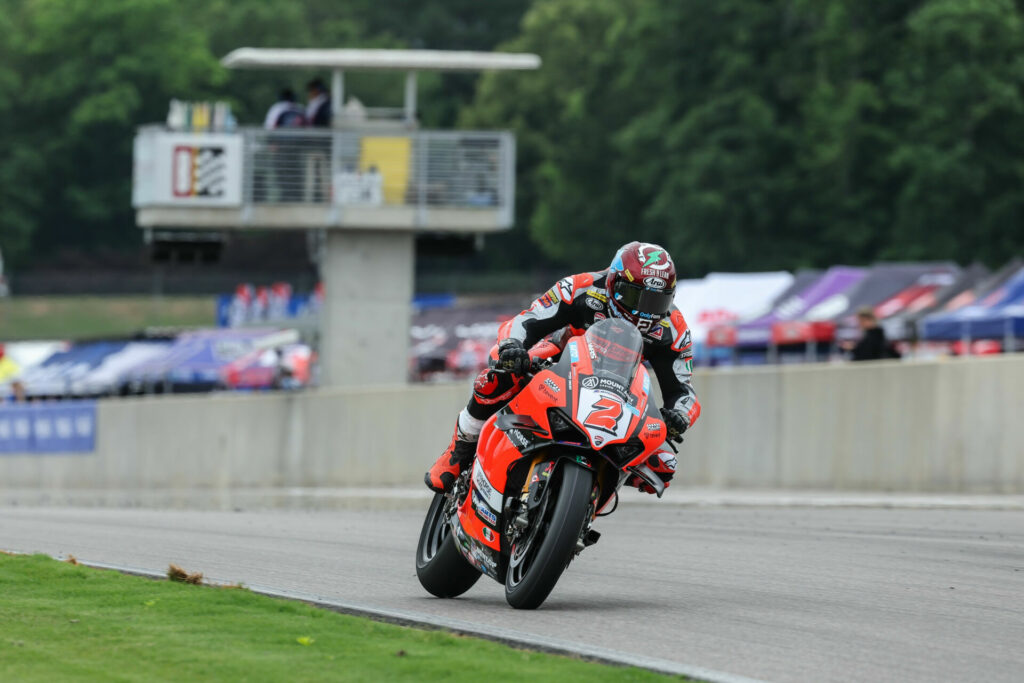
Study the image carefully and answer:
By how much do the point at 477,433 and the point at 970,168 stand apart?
194ft

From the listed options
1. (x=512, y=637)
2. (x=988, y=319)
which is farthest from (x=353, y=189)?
(x=512, y=637)

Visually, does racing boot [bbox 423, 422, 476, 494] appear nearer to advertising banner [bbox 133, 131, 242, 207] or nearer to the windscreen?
the windscreen

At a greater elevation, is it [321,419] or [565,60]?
[565,60]

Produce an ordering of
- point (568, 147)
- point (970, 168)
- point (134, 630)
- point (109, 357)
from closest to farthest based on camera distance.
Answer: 1. point (134, 630)
2. point (109, 357)
3. point (970, 168)
4. point (568, 147)

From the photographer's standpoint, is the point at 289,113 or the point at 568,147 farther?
the point at 568,147

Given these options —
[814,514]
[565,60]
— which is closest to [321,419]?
[814,514]

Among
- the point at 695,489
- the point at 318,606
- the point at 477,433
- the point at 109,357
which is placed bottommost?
the point at 109,357

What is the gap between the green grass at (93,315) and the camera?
73.8m

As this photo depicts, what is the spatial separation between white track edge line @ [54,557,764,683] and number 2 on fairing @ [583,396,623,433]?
97 cm

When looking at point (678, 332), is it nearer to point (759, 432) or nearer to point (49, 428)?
point (759, 432)

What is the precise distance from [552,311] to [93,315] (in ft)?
231

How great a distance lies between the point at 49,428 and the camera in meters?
32.6

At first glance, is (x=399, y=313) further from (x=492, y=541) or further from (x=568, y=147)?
(x=568, y=147)

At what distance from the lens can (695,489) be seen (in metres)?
20.2
